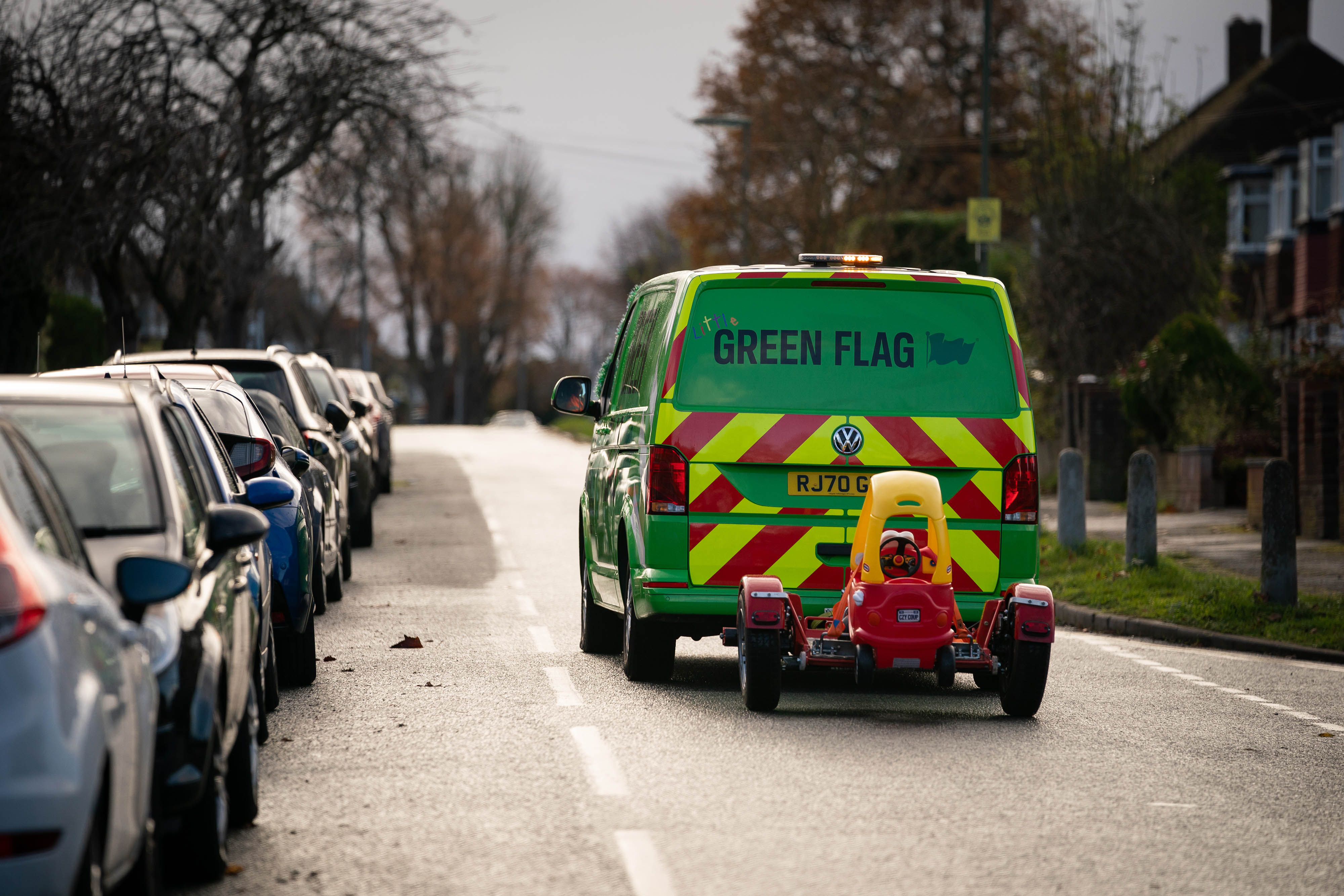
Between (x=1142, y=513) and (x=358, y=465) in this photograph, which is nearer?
(x=1142, y=513)

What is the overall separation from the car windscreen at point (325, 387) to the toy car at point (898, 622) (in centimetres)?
1199

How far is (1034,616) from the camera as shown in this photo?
8508 mm

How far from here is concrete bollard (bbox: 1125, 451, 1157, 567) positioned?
15375 mm

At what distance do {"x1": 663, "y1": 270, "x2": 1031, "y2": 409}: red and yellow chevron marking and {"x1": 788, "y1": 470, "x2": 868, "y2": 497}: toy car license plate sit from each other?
0.74m

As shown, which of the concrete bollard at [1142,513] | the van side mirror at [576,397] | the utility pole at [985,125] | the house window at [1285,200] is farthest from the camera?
the house window at [1285,200]

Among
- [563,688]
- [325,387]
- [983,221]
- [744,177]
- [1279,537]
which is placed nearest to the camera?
[563,688]

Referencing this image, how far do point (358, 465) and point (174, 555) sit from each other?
12262 mm

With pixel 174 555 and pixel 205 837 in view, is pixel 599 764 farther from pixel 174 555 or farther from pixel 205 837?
pixel 174 555

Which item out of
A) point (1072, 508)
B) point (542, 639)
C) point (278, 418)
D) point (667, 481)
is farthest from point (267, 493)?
point (1072, 508)

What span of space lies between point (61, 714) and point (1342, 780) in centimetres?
553

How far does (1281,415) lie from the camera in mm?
20938

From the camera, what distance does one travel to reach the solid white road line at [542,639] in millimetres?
11102

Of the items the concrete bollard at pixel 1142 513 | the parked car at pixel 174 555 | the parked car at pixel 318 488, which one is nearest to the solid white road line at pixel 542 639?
the parked car at pixel 318 488

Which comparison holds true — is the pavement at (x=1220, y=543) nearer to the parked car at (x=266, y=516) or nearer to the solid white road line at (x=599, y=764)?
the solid white road line at (x=599, y=764)
